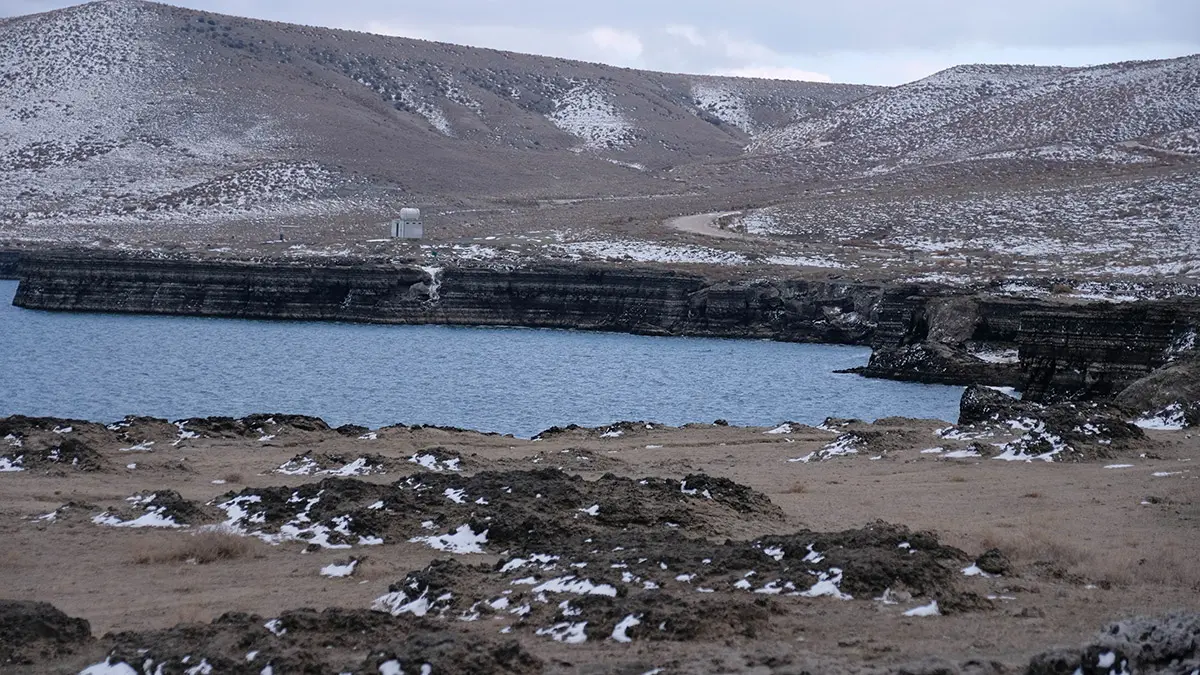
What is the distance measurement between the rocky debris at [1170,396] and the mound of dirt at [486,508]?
11.2 m

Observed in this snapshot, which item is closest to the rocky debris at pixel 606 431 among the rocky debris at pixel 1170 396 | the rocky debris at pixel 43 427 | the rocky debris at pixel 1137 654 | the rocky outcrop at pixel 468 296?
the rocky debris at pixel 43 427

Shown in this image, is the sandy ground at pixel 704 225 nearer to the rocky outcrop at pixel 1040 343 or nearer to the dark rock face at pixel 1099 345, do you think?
the rocky outcrop at pixel 1040 343

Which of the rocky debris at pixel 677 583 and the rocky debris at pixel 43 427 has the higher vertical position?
the rocky debris at pixel 677 583

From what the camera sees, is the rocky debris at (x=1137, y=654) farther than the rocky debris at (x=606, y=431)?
No

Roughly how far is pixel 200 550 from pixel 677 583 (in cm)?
564

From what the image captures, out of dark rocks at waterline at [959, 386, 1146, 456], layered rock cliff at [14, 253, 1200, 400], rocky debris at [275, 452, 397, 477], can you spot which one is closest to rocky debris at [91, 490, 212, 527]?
rocky debris at [275, 452, 397, 477]

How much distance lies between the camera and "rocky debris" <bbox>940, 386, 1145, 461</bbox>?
861 inches

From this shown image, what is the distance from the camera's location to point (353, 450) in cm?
2467

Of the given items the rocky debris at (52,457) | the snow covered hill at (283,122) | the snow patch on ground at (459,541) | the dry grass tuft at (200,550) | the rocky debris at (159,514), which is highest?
the snow covered hill at (283,122)

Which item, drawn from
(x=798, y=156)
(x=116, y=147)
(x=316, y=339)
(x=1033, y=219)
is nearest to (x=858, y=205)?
(x=1033, y=219)

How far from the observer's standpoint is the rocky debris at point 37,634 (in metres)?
11.6

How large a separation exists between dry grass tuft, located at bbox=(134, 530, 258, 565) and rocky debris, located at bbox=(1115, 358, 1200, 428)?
1653 cm

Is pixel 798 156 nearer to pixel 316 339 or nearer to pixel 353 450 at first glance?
pixel 316 339

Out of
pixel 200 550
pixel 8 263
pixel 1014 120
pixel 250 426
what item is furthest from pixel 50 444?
pixel 1014 120
